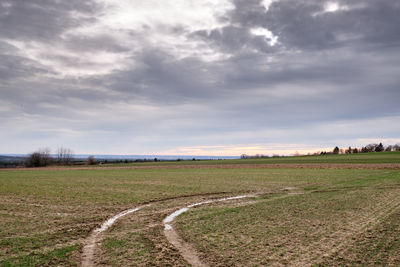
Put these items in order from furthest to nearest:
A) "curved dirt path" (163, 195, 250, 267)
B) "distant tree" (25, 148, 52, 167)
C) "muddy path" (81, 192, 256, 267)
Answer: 1. "distant tree" (25, 148, 52, 167)
2. "muddy path" (81, 192, 256, 267)
3. "curved dirt path" (163, 195, 250, 267)

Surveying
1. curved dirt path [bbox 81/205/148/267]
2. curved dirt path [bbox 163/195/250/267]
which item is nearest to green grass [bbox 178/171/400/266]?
curved dirt path [bbox 163/195/250/267]

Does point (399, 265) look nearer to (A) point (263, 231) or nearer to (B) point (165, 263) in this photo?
(A) point (263, 231)

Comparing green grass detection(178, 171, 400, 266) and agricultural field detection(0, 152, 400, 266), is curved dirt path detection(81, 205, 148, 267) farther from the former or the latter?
green grass detection(178, 171, 400, 266)

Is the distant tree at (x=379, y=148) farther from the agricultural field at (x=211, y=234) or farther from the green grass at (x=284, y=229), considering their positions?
the agricultural field at (x=211, y=234)

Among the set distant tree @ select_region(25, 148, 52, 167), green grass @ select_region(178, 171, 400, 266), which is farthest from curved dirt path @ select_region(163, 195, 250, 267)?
distant tree @ select_region(25, 148, 52, 167)

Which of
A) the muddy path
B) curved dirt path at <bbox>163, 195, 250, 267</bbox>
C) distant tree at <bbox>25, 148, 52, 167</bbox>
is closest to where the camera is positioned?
curved dirt path at <bbox>163, 195, 250, 267</bbox>

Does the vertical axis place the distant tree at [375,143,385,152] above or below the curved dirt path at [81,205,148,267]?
above

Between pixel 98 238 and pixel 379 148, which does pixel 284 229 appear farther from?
pixel 379 148

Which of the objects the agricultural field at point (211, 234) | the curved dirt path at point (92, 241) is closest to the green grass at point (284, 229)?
the agricultural field at point (211, 234)

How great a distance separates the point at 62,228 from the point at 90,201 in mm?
8496

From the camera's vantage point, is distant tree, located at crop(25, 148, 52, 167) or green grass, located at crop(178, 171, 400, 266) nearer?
green grass, located at crop(178, 171, 400, 266)

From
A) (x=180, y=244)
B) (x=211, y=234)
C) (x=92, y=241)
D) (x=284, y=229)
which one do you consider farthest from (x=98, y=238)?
(x=284, y=229)

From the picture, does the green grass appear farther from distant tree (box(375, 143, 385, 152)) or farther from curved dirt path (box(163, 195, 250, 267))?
distant tree (box(375, 143, 385, 152))

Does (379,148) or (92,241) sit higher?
(379,148)
